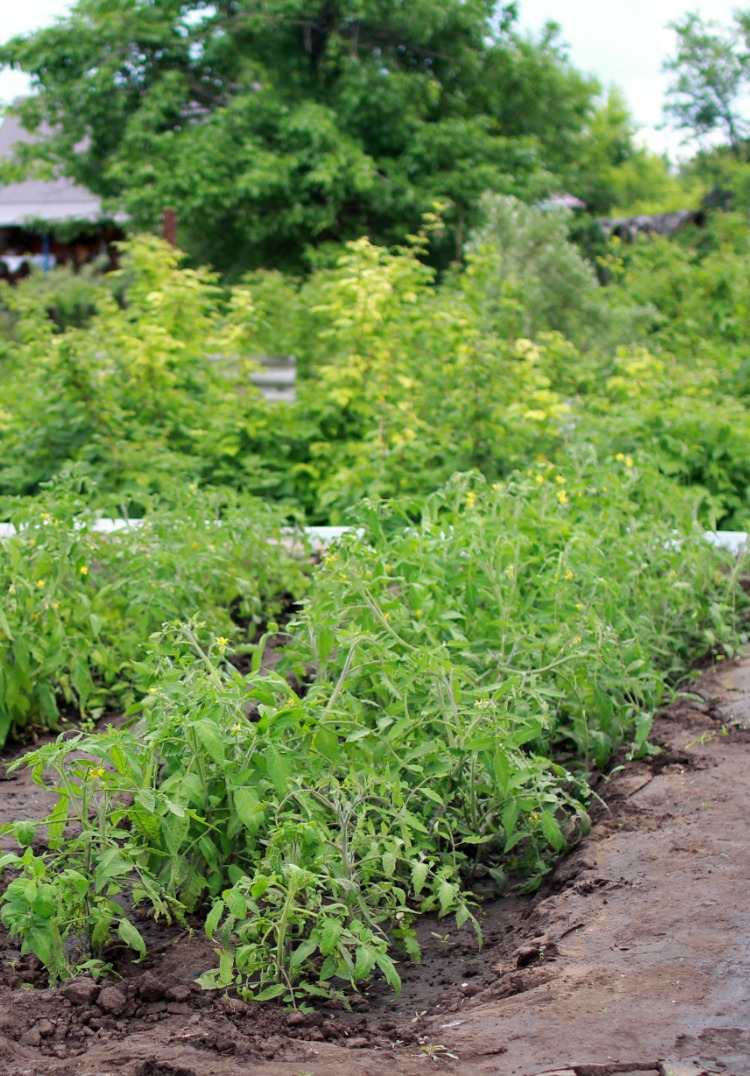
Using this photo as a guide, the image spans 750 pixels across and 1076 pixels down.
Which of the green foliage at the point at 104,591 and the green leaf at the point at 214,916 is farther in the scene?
the green foliage at the point at 104,591

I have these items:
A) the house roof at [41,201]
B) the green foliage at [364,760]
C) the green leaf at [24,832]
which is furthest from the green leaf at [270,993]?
the house roof at [41,201]

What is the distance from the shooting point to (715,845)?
263 cm

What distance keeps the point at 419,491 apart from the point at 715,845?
3.61 m

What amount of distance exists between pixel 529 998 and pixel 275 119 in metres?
18.5

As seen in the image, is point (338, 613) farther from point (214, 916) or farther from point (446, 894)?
point (214, 916)

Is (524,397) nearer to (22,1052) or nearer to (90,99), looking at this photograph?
(22,1052)

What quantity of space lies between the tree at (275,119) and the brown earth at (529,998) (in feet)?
53.8

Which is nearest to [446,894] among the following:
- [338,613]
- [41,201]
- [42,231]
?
[338,613]

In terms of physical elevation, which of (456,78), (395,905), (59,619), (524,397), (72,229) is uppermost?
(456,78)

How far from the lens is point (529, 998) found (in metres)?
2.08

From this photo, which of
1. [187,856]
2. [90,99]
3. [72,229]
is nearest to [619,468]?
[187,856]

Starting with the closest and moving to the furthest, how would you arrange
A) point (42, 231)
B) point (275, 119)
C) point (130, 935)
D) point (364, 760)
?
point (130, 935) → point (364, 760) → point (275, 119) → point (42, 231)

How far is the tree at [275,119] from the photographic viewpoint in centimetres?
1841

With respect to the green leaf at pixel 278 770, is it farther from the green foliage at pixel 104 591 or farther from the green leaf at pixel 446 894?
the green foliage at pixel 104 591
